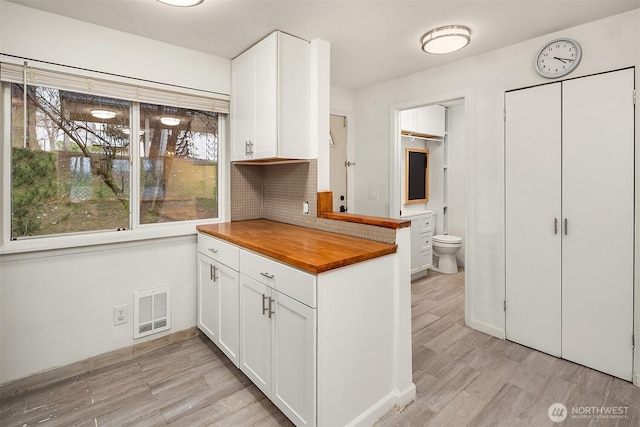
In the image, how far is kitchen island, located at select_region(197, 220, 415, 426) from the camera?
155cm

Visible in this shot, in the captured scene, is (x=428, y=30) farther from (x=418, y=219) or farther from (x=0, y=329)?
(x=0, y=329)

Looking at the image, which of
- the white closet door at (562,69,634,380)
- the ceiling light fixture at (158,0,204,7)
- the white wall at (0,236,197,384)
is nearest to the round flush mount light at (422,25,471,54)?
the white closet door at (562,69,634,380)

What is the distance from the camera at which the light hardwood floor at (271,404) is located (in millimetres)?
1818

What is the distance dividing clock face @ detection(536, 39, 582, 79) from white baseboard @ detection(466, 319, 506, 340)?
204 cm

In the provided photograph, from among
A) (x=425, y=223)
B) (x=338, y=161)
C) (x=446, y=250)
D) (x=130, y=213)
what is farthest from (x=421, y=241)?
(x=130, y=213)

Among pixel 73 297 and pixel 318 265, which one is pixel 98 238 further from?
pixel 318 265

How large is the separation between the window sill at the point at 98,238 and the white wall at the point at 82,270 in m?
0.05

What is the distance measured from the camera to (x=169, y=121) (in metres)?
2.75

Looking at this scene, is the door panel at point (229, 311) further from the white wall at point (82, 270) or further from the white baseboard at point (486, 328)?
the white baseboard at point (486, 328)

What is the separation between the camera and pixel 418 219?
4.22m

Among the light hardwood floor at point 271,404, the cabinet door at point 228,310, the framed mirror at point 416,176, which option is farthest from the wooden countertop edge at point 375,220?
the framed mirror at point 416,176

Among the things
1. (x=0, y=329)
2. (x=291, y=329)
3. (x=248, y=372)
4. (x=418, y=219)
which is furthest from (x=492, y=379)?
(x=0, y=329)

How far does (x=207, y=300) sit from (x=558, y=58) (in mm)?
3208

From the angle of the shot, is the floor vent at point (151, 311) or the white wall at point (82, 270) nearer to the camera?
the white wall at point (82, 270)
